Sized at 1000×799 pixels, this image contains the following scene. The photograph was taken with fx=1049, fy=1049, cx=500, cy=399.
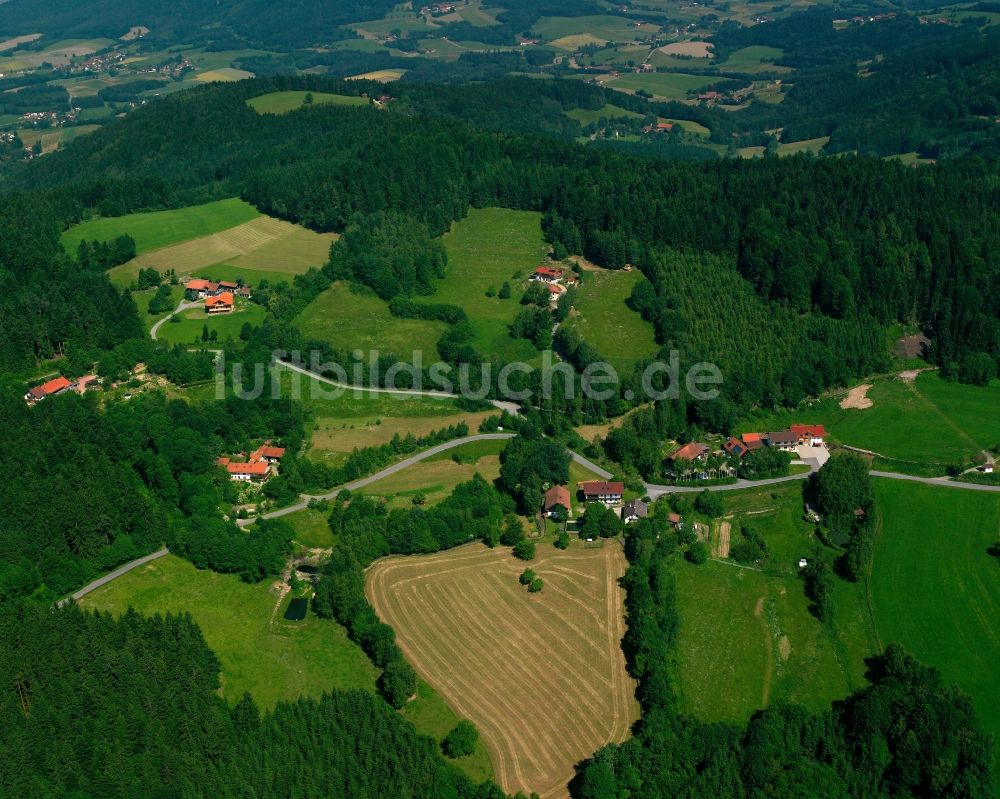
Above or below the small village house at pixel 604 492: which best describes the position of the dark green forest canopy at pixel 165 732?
above

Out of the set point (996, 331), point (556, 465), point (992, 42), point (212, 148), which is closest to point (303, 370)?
point (556, 465)

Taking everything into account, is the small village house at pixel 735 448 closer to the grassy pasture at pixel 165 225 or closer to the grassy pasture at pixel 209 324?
the grassy pasture at pixel 209 324

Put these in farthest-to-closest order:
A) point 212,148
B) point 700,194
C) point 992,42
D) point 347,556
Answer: point 992,42 → point 212,148 → point 700,194 → point 347,556

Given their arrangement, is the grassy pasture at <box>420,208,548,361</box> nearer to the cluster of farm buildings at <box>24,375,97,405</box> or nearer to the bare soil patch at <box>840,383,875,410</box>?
the bare soil patch at <box>840,383,875,410</box>

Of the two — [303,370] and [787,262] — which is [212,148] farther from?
[787,262]

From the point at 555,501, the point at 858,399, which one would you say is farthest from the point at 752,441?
the point at 555,501

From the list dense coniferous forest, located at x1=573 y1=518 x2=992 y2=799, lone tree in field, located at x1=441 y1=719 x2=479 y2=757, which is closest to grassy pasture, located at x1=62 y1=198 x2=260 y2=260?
lone tree in field, located at x1=441 y1=719 x2=479 y2=757

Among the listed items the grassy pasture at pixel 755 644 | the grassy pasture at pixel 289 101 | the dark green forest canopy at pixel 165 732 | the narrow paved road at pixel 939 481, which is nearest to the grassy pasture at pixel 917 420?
the narrow paved road at pixel 939 481
